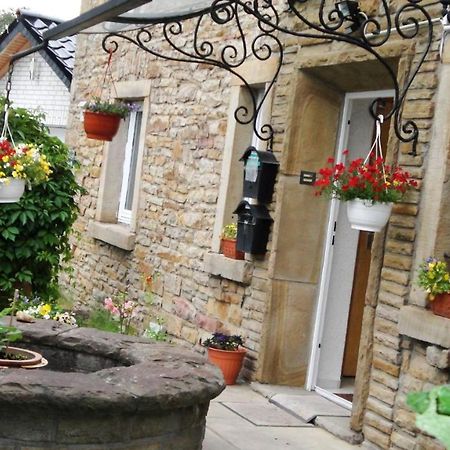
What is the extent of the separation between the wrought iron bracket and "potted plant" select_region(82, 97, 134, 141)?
0.81 meters

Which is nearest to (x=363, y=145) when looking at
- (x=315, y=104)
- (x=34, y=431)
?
(x=315, y=104)

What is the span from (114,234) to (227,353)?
3.08 meters

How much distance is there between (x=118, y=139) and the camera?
967 centimetres

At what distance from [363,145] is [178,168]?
7.24ft

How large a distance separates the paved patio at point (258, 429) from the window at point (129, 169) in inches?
158

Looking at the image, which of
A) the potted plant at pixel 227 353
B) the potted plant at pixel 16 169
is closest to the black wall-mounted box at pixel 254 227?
the potted plant at pixel 227 353

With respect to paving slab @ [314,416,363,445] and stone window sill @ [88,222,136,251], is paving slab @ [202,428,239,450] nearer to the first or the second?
paving slab @ [314,416,363,445]

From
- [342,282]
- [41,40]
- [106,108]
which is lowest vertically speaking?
[342,282]

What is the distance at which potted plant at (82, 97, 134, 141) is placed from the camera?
27.0ft

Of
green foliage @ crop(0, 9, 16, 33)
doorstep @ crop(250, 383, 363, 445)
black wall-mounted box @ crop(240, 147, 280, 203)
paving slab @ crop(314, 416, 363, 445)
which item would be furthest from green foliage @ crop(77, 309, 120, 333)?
green foliage @ crop(0, 9, 16, 33)

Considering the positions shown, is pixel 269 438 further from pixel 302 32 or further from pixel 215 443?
pixel 302 32

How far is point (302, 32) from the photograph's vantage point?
6.14m

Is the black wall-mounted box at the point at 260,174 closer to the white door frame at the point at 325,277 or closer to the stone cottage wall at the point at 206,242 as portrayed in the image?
the stone cottage wall at the point at 206,242

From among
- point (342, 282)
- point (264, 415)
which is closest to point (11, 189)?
point (264, 415)
